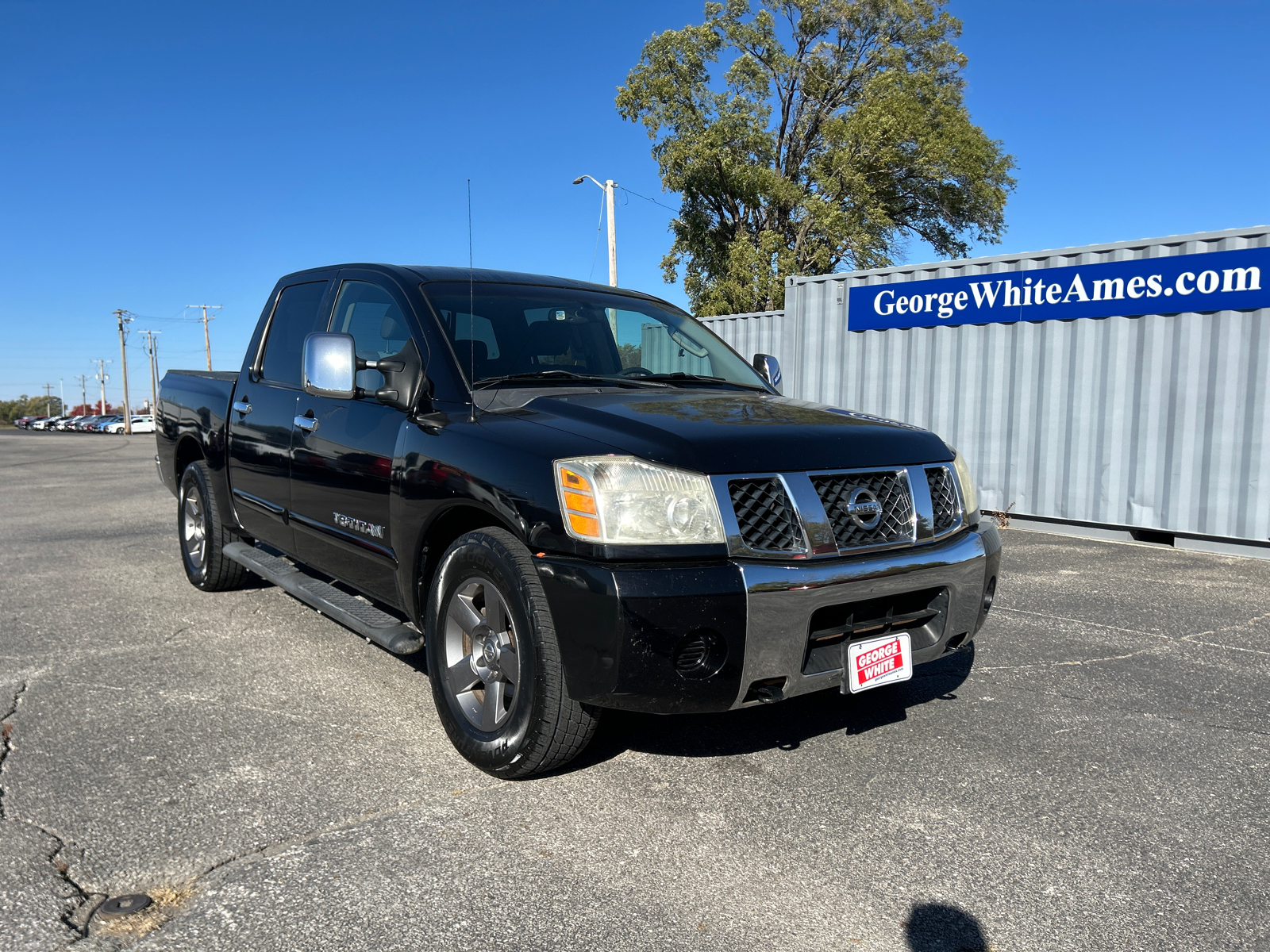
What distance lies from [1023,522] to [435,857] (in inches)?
327

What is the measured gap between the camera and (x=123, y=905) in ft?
7.61

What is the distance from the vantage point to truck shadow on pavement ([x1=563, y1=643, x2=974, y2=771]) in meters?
3.40

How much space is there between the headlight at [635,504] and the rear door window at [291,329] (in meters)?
2.37

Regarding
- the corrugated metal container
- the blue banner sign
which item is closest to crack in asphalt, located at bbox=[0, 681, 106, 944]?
the corrugated metal container

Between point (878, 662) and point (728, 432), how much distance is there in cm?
88

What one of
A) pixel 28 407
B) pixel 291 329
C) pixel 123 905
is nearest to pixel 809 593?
pixel 123 905

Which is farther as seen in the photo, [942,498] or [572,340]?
[572,340]

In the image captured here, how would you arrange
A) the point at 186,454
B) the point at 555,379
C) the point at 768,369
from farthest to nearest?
the point at 186,454, the point at 768,369, the point at 555,379

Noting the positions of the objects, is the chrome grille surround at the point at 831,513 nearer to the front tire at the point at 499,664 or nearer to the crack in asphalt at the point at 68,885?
the front tire at the point at 499,664

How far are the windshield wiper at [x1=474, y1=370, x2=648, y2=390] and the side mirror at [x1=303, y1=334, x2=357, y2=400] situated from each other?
1.66 feet

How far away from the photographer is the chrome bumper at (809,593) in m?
2.70

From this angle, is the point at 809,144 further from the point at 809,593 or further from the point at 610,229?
the point at 809,593

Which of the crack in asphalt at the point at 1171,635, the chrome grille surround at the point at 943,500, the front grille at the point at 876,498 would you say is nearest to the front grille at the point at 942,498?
the chrome grille surround at the point at 943,500

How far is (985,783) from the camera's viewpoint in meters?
3.11
